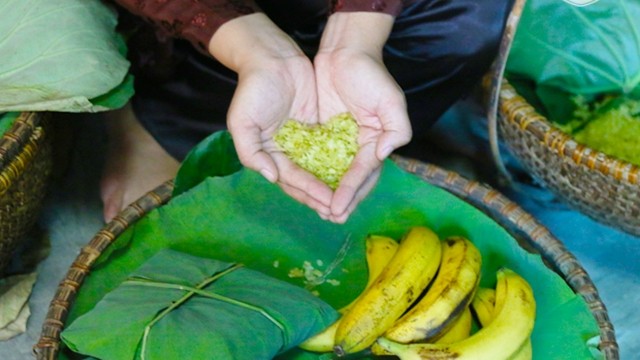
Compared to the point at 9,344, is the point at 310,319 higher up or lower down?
higher up

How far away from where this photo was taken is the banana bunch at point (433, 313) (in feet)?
3.51

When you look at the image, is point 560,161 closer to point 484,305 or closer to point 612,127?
point 612,127

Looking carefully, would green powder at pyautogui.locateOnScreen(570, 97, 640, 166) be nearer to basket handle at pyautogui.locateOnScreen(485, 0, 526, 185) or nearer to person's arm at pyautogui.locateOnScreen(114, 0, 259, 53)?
basket handle at pyautogui.locateOnScreen(485, 0, 526, 185)

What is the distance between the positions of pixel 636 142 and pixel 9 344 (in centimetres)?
111

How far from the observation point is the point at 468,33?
1.53 m

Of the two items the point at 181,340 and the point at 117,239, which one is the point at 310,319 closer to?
the point at 181,340

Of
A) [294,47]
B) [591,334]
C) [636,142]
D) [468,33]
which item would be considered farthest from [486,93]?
[591,334]

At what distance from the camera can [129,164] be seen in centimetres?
166

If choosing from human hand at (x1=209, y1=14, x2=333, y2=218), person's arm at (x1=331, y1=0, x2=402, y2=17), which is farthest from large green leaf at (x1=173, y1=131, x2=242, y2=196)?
person's arm at (x1=331, y1=0, x2=402, y2=17)

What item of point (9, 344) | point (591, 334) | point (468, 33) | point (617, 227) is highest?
point (468, 33)

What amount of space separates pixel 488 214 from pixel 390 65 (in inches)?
14.4

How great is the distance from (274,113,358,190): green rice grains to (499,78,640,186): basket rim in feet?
1.22

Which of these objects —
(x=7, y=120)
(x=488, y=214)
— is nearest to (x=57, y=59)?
(x=7, y=120)

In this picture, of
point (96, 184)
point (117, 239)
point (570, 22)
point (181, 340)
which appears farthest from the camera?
point (96, 184)
